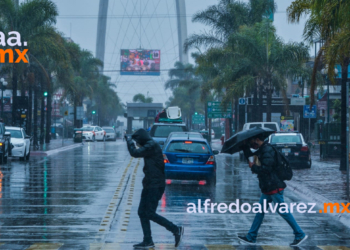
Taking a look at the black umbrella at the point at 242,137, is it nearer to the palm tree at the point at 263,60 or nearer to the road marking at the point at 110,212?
the road marking at the point at 110,212

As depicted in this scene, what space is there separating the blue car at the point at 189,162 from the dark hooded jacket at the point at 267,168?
9207 mm

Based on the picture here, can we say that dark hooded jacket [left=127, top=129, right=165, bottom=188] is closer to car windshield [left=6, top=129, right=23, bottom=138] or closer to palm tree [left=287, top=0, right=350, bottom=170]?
palm tree [left=287, top=0, right=350, bottom=170]

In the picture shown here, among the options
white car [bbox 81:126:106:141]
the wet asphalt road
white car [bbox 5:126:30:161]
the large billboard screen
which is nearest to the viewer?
the wet asphalt road

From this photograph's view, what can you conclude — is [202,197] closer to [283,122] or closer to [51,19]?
[283,122]

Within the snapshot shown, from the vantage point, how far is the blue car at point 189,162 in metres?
18.7

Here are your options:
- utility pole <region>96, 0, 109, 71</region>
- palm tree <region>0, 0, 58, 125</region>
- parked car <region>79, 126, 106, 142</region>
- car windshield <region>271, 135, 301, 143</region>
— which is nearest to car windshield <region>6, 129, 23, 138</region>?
palm tree <region>0, 0, 58, 125</region>

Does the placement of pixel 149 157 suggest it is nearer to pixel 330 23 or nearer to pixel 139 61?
pixel 330 23

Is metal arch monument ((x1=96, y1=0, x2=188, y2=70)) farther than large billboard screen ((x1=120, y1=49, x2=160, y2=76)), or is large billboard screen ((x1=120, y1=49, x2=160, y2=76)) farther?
metal arch monument ((x1=96, y1=0, x2=188, y2=70))

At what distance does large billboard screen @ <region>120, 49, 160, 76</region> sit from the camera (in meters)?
141

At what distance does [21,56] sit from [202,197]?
27.5 m

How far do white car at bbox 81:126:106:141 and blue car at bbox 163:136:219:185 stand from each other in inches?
1873

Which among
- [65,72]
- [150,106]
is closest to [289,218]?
[65,72]

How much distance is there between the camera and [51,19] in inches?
1673

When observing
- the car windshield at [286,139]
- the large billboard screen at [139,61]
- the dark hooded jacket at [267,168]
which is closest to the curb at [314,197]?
the dark hooded jacket at [267,168]
